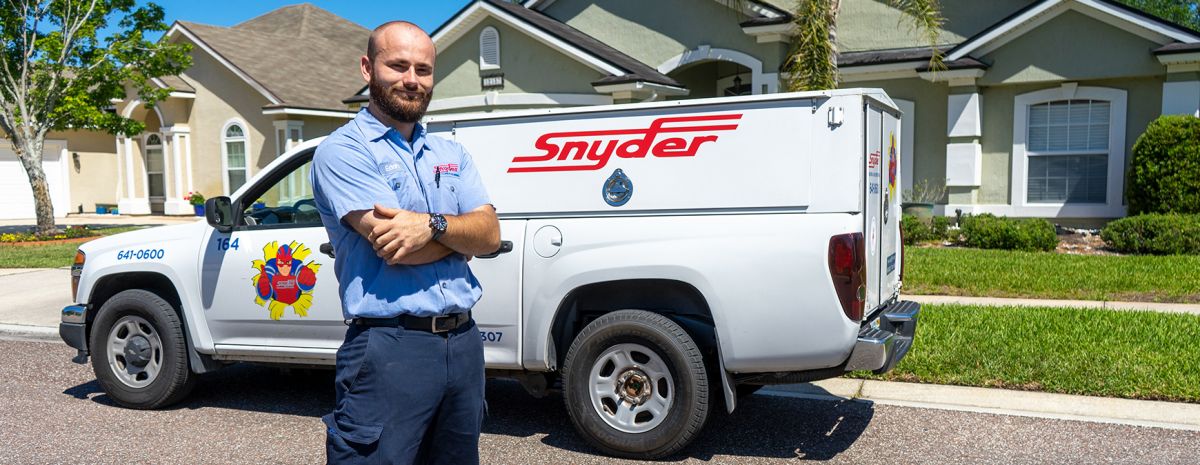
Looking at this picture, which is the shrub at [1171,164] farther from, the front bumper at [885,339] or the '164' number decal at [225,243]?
the '164' number decal at [225,243]

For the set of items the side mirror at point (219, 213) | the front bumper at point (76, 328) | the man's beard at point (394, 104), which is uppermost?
the man's beard at point (394, 104)

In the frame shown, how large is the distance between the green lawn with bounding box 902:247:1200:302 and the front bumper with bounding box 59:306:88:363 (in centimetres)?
782

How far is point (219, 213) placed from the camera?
5.78 m

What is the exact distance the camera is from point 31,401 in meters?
6.67

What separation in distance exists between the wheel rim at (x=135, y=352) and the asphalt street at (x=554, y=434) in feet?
0.79

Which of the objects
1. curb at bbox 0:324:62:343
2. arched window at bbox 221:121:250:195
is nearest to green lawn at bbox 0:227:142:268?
curb at bbox 0:324:62:343

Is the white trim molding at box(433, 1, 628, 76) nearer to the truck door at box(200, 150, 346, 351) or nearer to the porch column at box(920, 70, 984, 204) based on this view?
the porch column at box(920, 70, 984, 204)

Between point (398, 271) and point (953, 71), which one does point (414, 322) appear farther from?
point (953, 71)

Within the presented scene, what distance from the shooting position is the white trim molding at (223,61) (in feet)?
77.2

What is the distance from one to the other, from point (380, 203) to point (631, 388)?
266 cm

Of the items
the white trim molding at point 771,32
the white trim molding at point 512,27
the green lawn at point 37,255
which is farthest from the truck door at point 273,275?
the white trim molding at point 771,32

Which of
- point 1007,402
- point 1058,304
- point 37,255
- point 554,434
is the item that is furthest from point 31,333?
point 1058,304

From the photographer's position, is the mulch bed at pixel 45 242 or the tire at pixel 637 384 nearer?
the tire at pixel 637 384

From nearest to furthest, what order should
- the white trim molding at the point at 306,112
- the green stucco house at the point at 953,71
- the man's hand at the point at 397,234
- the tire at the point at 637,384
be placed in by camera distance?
the man's hand at the point at 397,234 → the tire at the point at 637,384 → the green stucco house at the point at 953,71 → the white trim molding at the point at 306,112
